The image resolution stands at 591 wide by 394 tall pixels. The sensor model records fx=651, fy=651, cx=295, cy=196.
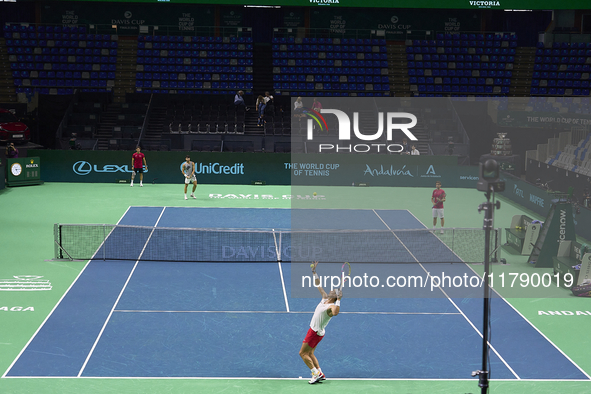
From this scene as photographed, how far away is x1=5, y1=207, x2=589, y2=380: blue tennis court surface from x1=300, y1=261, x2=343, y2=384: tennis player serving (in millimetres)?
582

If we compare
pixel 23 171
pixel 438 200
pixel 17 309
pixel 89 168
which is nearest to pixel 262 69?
pixel 89 168

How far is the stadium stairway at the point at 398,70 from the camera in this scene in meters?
40.2

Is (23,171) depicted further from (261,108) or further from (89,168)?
(261,108)

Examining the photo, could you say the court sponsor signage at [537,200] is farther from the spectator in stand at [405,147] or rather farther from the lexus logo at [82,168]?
the lexus logo at [82,168]

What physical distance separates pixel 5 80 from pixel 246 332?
31.6 m

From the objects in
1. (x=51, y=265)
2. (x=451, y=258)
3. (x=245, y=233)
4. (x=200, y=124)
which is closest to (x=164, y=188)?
(x=200, y=124)

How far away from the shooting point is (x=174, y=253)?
62.8 feet

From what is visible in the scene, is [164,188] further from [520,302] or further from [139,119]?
[520,302]

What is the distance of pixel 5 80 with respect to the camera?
127 ft

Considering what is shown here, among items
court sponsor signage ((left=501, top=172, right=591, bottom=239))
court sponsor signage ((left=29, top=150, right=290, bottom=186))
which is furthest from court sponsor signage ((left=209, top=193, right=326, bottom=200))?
court sponsor signage ((left=501, top=172, right=591, bottom=239))

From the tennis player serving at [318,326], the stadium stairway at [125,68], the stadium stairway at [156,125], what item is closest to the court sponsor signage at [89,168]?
the stadium stairway at [156,125]

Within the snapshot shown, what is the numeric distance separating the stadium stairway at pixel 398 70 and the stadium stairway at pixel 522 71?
21.3 feet

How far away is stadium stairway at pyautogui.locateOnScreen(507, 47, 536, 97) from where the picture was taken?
4053 centimetres

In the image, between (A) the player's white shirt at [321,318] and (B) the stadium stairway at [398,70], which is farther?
(B) the stadium stairway at [398,70]
